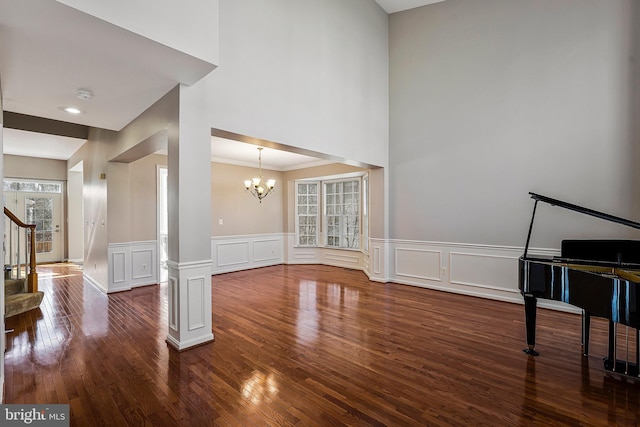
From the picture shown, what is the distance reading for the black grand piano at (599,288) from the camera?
2067mm

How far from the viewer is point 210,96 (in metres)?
3.16

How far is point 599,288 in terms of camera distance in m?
2.21

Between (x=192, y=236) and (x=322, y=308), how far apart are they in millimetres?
2092

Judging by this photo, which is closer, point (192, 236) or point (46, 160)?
point (192, 236)

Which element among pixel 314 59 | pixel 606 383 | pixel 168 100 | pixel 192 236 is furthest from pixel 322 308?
pixel 314 59

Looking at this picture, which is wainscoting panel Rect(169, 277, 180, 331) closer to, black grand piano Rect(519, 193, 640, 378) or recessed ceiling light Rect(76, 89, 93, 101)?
recessed ceiling light Rect(76, 89, 93, 101)

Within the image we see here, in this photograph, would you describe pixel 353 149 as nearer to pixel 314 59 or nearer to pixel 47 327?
pixel 314 59

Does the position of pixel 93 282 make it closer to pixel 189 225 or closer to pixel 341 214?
pixel 189 225

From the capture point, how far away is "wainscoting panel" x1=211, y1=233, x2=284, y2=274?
6637 mm

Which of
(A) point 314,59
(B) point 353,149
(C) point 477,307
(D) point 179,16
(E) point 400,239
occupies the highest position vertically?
(A) point 314,59

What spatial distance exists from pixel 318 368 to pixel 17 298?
4327 millimetres

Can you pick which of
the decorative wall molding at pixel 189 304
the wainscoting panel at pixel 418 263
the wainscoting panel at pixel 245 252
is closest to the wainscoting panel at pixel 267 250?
the wainscoting panel at pixel 245 252

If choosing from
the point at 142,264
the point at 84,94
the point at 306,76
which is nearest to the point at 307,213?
the point at 142,264

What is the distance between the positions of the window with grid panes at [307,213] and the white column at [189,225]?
4941 mm
